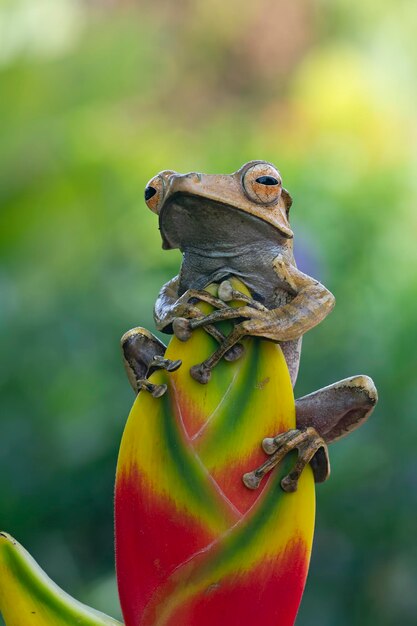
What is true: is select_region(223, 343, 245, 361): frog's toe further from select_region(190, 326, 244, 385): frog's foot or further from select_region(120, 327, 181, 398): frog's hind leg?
select_region(120, 327, 181, 398): frog's hind leg

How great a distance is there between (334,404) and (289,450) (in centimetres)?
15

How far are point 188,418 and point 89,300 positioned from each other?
7.85 ft

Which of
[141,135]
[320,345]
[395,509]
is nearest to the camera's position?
[395,509]

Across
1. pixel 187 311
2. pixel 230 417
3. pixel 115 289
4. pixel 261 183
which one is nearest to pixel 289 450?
pixel 230 417

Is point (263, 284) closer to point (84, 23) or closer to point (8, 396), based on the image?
point (8, 396)

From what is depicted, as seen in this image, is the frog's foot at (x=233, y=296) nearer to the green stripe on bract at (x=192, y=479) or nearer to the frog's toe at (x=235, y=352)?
the frog's toe at (x=235, y=352)

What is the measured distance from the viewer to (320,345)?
9.87ft

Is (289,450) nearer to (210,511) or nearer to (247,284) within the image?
(210,511)

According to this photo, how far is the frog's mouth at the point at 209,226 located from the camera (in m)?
1.09

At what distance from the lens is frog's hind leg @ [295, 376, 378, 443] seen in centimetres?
110

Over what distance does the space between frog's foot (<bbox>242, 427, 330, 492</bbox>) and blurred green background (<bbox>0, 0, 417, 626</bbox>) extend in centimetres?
171

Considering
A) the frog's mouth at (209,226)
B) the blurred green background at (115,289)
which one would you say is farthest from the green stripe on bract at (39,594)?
the blurred green background at (115,289)

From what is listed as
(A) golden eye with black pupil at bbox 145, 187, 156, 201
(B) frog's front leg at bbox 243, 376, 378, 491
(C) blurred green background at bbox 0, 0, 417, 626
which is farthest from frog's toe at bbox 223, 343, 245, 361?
(C) blurred green background at bbox 0, 0, 417, 626

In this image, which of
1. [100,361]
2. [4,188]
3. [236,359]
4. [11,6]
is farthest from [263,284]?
[11,6]
